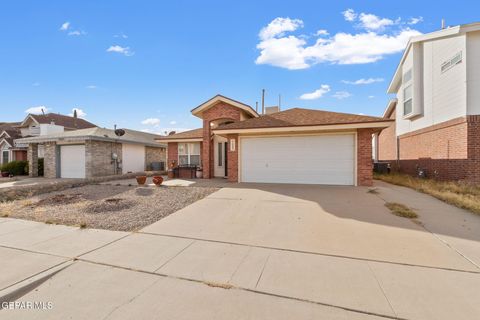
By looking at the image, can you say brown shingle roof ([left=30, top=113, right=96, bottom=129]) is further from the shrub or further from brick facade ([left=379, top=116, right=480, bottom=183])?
brick facade ([left=379, top=116, right=480, bottom=183])

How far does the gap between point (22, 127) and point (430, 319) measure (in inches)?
1562

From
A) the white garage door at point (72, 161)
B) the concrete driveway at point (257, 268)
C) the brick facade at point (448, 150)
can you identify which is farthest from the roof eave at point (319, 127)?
the white garage door at point (72, 161)

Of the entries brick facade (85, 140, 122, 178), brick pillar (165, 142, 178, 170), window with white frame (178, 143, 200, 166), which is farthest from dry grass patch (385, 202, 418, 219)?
brick facade (85, 140, 122, 178)

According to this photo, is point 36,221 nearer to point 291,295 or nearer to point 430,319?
point 291,295

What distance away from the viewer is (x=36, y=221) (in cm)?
584

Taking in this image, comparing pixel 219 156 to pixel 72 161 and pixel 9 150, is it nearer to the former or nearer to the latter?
pixel 72 161

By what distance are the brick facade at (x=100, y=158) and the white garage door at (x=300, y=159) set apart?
34.7 ft

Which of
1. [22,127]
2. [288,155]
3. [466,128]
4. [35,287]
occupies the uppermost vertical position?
[22,127]

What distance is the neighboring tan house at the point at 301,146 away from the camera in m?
10.1

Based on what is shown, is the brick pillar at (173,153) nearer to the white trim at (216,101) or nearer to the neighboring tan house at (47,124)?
the white trim at (216,101)

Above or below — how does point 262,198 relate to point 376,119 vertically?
below

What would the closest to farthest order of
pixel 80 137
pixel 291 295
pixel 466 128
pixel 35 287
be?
pixel 291 295, pixel 35 287, pixel 466 128, pixel 80 137

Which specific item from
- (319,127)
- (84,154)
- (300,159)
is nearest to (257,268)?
(319,127)

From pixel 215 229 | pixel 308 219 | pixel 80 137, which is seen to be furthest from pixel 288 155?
pixel 80 137
